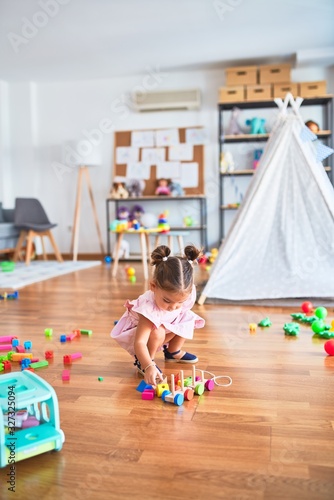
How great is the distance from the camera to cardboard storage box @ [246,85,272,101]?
5.72 m

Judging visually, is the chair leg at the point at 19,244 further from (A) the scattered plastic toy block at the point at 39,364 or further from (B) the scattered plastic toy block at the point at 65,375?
(B) the scattered plastic toy block at the point at 65,375

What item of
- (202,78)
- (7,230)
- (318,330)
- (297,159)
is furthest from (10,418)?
(202,78)

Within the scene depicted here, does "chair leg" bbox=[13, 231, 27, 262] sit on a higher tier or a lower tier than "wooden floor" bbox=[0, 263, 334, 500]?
higher

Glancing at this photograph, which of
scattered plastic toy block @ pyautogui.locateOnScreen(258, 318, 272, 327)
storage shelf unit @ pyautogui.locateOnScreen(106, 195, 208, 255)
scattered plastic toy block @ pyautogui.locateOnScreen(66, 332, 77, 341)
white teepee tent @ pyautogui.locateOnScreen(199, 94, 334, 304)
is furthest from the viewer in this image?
storage shelf unit @ pyautogui.locateOnScreen(106, 195, 208, 255)

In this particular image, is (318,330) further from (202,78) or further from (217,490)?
(202,78)

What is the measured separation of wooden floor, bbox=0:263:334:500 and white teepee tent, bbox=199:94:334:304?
80 centimetres

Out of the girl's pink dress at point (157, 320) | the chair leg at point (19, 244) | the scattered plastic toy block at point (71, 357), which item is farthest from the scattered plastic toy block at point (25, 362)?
the chair leg at point (19, 244)

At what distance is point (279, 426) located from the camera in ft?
4.46

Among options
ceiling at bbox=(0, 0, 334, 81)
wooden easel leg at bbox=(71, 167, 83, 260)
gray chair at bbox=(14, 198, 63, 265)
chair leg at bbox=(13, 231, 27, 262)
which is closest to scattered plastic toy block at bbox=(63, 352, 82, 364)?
ceiling at bbox=(0, 0, 334, 81)

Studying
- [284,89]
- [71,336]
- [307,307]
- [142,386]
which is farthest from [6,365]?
[284,89]

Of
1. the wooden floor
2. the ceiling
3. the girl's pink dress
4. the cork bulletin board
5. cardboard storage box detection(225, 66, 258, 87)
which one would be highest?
the ceiling

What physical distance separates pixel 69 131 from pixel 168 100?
1.39m

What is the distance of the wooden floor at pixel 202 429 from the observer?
1066mm

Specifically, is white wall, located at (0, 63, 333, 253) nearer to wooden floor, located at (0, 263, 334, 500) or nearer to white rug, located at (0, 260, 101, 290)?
white rug, located at (0, 260, 101, 290)
